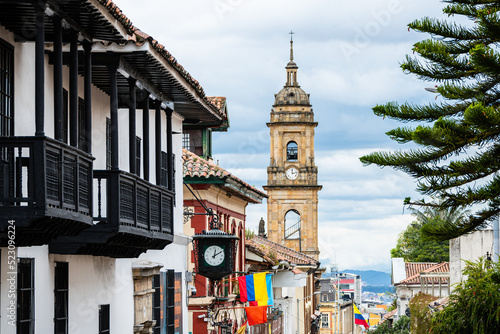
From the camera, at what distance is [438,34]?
16.3 m

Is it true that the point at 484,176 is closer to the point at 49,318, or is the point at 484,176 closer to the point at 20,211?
the point at 49,318

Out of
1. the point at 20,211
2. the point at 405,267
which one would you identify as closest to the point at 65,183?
the point at 20,211

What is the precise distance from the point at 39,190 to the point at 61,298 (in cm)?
364

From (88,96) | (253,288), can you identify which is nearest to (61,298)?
(88,96)

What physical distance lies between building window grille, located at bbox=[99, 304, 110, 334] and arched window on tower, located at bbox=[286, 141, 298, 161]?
64369mm

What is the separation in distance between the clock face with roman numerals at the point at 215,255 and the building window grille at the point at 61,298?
24.1 ft

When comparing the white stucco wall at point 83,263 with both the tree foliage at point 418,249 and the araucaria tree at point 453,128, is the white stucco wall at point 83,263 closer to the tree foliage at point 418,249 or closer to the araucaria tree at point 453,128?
the araucaria tree at point 453,128

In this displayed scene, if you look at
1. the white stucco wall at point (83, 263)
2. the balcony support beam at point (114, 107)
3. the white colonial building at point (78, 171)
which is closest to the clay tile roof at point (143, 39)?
the white colonial building at point (78, 171)

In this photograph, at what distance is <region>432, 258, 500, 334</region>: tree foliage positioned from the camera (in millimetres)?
16625

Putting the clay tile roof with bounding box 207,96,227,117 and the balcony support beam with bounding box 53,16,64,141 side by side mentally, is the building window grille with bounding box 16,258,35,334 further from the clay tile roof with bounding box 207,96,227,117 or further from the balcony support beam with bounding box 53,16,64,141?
the clay tile roof with bounding box 207,96,227,117

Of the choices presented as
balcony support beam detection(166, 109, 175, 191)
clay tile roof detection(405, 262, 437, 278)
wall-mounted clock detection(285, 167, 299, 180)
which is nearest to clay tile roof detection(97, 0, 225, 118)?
balcony support beam detection(166, 109, 175, 191)

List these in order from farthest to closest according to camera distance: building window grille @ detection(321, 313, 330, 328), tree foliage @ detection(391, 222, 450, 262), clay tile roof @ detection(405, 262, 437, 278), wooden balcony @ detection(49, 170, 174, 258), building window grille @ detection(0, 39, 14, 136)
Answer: building window grille @ detection(321, 313, 330, 328), tree foliage @ detection(391, 222, 450, 262), clay tile roof @ detection(405, 262, 437, 278), wooden balcony @ detection(49, 170, 174, 258), building window grille @ detection(0, 39, 14, 136)

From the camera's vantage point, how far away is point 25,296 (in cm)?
1145

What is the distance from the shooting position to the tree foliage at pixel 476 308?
1662 centimetres
